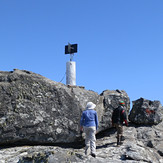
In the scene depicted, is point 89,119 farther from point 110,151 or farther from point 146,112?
point 146,112

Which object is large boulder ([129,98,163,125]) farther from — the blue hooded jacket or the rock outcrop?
the blue hooded jacket

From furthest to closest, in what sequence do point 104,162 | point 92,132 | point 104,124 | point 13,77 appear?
point 104,124 < point 13,77 < point 92,132 < point 104,162

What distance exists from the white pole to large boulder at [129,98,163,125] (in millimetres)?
5545

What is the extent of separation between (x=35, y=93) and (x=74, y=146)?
3703 mm

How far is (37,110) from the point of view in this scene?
13984 millimetres

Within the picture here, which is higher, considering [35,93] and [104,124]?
[35,93]

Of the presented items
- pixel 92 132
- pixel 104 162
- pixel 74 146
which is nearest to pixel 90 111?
pixel 92 132

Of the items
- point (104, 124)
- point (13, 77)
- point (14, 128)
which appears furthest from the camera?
point (104, 124)

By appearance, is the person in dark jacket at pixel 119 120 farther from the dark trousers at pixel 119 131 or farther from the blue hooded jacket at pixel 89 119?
the blue hooded jacket at pixel 89 119

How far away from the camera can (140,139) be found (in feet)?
49.6

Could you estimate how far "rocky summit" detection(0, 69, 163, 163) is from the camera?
1320cm

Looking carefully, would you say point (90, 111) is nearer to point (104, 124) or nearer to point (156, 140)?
point (104, 124)

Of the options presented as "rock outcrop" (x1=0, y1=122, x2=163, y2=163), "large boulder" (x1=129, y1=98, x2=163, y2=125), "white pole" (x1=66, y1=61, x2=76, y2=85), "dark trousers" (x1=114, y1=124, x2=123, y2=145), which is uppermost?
"white pole" (x1=66, y1=61, x2=76, y2=85)

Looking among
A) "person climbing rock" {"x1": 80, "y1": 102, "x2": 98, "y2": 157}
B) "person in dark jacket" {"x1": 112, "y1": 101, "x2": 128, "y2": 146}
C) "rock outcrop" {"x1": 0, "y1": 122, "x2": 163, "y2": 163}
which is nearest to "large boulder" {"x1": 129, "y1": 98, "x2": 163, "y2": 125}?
"rock outcrop" {"x1": 0, "y1": 122, "x2": 163, "y2": 163}
